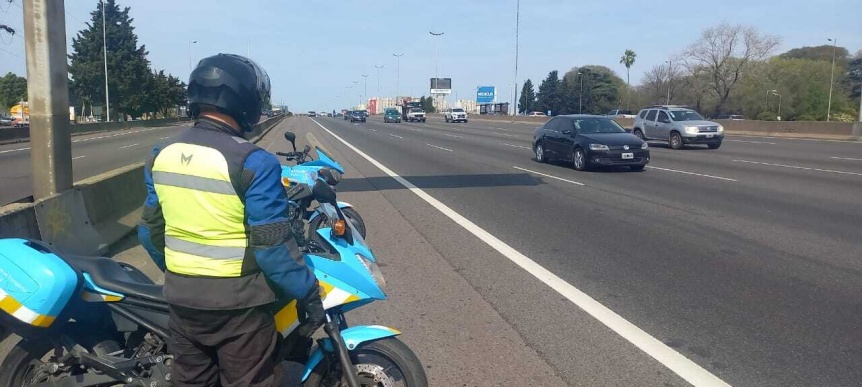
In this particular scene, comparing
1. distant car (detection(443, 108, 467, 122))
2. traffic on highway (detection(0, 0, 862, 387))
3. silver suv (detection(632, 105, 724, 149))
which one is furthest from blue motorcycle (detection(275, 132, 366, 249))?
distant car (detection(443, 108, 467, 122))

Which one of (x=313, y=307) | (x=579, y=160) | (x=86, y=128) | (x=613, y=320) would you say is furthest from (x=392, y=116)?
(x=313, y=307)

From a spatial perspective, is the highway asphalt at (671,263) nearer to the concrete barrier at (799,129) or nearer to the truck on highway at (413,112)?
the concrete barrier at (799,129)

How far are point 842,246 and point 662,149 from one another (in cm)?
2075

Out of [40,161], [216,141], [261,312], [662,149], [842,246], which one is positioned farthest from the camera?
[662,149]

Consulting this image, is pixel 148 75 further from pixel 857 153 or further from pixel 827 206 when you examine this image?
pixel 827 206

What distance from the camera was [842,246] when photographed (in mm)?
8672

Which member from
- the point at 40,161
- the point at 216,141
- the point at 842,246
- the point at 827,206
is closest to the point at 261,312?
the point at 216,141

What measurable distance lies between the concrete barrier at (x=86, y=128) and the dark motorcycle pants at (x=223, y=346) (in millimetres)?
18006

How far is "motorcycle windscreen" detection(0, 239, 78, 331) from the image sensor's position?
3.17 m

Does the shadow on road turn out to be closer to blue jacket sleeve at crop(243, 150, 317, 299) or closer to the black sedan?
the black sedan

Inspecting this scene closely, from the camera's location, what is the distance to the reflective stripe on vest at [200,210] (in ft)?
8.95

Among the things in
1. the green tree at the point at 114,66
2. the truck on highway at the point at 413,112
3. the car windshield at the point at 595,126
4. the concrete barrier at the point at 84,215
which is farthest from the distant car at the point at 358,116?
the concrete barrier at the point at 84,215

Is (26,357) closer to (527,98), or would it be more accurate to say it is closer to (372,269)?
(372,269)

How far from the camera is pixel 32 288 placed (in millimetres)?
3172
